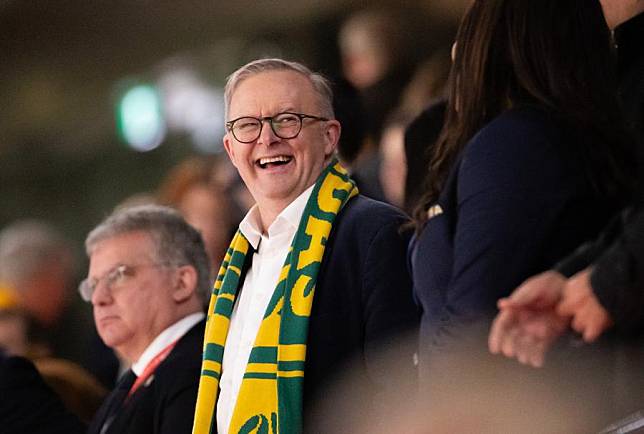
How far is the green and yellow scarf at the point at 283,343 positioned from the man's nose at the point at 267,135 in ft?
0.56

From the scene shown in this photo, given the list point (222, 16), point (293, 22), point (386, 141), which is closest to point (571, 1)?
point (386, 141)

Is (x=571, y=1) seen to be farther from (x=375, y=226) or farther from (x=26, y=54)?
(x=26, y=54)

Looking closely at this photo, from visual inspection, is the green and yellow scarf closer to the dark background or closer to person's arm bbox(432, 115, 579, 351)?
person's arm bbox(432, 115, 579, 351)

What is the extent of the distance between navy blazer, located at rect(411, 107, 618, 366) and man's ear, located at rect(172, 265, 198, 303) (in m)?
1.83

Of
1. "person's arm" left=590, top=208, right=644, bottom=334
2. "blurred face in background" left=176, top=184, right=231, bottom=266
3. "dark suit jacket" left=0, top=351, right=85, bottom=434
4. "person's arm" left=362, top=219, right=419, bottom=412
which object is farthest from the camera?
"blurred face in background" left=176, top=184, right=231, bottom=266

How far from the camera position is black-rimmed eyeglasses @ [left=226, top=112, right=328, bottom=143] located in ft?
12.5

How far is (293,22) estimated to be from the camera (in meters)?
10.9

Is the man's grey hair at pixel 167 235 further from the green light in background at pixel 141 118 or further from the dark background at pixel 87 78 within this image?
the green light in background at pixel 141 118

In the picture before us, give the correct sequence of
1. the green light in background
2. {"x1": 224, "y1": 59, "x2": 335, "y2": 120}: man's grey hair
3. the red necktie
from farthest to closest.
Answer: the green light in background → the red necktie → {"x1": 224, "y1": 59, "x2": 335, "y2": 120}: man's grey hair

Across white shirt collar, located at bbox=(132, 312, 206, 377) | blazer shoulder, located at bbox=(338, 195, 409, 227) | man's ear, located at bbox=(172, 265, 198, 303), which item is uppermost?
blazer shoulder, located at bbox=(338, 195, 409, 227)

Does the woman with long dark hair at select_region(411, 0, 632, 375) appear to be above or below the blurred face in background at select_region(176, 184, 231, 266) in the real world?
above

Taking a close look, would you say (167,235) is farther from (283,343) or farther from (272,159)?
(283,343)

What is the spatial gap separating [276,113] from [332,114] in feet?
0.66

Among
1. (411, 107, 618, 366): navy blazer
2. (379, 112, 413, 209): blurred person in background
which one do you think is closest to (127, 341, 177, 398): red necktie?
(379, 112, 413, 209): blurred person in background
